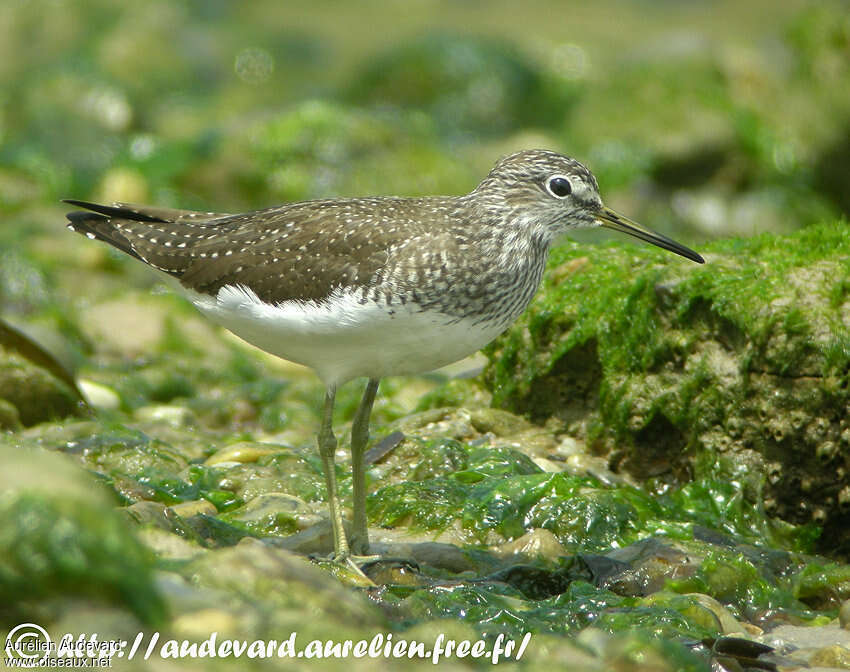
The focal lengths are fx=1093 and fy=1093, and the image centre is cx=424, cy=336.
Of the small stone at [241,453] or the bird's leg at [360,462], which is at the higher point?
the bird's leg at [360,462]

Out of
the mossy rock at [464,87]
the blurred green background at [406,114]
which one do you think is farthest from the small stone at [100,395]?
the mossy rock at [464,87]

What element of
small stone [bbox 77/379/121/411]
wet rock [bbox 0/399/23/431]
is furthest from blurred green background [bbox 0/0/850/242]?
wet rock [bbox 0/399/23/431]

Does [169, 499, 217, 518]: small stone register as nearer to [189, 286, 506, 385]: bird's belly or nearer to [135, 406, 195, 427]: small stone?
[189, 286, 506, 385]: bird's belly

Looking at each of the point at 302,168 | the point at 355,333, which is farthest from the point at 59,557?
the point at 302,168

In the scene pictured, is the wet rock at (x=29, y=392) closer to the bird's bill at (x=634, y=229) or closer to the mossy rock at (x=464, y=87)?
the bird's bill at (x=634, y=229)

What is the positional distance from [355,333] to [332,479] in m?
1.01

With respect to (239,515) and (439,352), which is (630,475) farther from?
(239,515)

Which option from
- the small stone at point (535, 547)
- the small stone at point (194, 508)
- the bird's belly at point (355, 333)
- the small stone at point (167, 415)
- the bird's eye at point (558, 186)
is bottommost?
the small stone at point (167, 415)

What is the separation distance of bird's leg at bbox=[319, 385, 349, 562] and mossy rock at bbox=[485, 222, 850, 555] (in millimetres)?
1935

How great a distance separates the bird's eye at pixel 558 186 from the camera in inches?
264

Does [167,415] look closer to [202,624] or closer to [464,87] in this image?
[202,624]

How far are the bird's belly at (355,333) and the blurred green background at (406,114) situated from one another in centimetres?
790

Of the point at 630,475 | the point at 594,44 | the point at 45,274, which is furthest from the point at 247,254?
the point at 594,44

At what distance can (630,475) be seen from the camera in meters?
7.60
